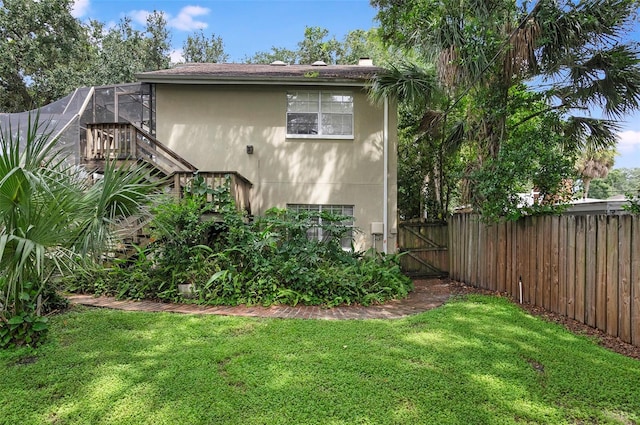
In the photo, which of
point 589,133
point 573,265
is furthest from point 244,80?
point 589,133

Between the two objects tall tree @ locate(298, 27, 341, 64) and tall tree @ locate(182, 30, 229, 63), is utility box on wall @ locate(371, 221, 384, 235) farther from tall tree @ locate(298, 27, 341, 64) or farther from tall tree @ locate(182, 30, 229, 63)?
tall tree @ locate(182, 30, 229, 63)

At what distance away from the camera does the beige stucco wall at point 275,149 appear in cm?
1007

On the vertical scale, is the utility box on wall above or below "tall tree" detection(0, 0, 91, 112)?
below

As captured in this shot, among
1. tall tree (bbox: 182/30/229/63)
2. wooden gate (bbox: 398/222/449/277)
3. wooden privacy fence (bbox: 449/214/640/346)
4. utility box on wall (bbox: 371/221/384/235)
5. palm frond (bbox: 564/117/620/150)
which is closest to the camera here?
wooden privacy fence (bbox: 449/214/640/346)

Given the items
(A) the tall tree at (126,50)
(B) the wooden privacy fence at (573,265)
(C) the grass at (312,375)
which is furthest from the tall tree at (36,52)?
(B) the wooden privacy fence at (573,265)

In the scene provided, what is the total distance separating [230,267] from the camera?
6.83 m

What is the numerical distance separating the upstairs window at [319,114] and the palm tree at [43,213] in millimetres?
6344

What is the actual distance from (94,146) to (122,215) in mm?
5360

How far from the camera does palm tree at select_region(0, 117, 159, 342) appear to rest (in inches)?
134

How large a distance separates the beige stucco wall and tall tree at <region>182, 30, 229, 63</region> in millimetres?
18180

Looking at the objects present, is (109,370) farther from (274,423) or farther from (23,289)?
(274,423)

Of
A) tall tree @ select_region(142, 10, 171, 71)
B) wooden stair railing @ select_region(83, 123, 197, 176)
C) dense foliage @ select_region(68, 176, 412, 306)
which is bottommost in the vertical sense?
dense foliage @ select_region(68, 176, 412, 306)

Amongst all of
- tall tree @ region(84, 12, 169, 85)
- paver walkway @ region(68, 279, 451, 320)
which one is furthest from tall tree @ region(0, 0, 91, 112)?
paver walkway @ region(68, 279, 451, 320)

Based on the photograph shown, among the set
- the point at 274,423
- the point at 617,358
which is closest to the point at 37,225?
the point at 274,423
